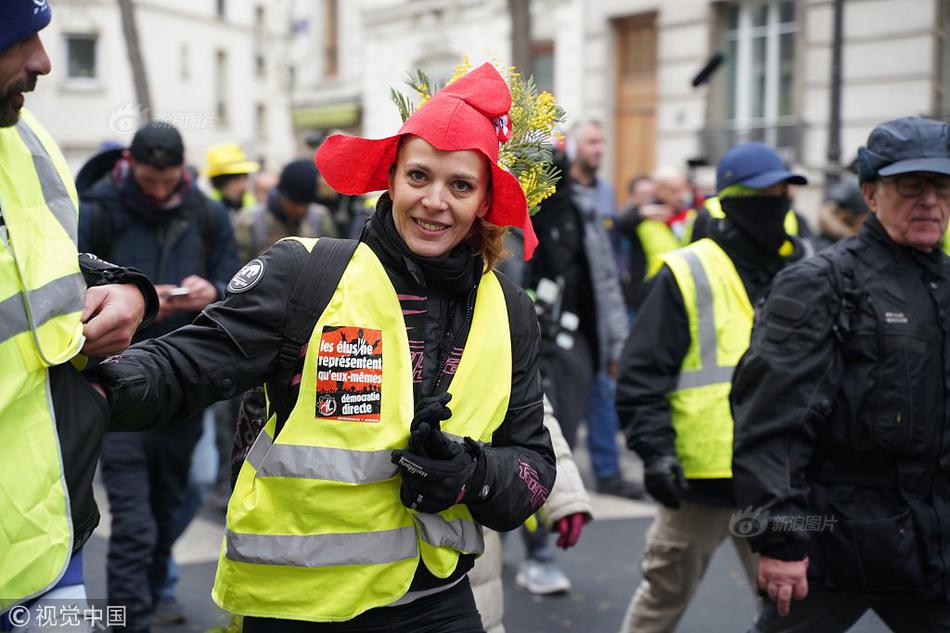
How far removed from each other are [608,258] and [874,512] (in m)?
3.08

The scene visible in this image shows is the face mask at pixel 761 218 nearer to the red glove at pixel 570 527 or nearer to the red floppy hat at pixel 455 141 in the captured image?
the red glove at pixel 570 527

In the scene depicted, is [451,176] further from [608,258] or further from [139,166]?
[608,258]

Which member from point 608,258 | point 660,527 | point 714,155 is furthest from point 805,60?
→ point 660,527

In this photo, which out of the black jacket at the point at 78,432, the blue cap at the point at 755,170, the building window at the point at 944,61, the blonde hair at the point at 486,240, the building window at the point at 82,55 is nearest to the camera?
the black jacket at the point at 78,432

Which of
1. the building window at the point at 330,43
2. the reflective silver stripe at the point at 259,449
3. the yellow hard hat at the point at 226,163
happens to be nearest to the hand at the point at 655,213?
the yellow hard hat at the point at 226,163

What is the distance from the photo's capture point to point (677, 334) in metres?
4.25

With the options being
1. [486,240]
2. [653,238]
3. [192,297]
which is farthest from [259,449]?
[653,238]

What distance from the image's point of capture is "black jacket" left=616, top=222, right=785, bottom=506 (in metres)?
4.16

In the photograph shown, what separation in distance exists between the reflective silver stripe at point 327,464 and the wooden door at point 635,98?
50.7 ft

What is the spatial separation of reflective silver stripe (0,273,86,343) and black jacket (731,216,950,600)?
1.99 meters

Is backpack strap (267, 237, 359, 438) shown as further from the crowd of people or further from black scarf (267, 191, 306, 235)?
Result: black scarf (267, 191, 306, 235)

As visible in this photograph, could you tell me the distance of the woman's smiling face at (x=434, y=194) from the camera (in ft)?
8.82

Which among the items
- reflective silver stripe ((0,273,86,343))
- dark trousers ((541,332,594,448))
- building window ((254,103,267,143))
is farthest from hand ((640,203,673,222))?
building window ((254,103,267,143))

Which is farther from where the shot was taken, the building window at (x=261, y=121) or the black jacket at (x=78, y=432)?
the building window at (x=261, y=121)
